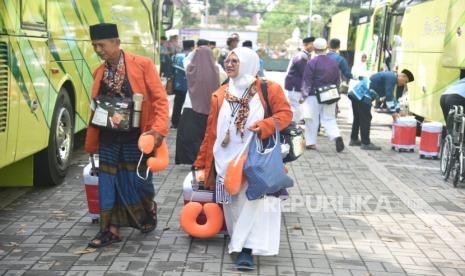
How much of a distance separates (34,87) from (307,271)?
3.20 meters

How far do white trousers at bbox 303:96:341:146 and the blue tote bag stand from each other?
242 inches

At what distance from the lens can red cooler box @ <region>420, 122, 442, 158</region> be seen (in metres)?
10.7

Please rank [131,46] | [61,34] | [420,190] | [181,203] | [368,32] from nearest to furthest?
[181,203] < [61,34] < [420,190] < [131,46] < [368,32]

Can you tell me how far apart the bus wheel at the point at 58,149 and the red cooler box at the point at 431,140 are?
17.9 feet

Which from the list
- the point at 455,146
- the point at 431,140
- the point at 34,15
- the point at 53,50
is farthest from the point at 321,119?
the point at 34,15

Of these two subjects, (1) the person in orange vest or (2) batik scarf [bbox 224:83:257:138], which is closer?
(2) batik scarf [bbox 224:83:257:138]

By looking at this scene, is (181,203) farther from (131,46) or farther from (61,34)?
(131,46)

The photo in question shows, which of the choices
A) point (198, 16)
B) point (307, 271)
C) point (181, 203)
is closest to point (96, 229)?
point (181, 203)

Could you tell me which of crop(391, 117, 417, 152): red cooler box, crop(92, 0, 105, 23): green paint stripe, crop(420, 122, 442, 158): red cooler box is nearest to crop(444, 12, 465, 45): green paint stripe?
crop(391, 117, 417, 152): red cooler box

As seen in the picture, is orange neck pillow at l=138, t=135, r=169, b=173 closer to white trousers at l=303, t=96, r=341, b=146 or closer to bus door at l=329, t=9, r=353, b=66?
white trousers at l=303, t=96, r=341, b=146

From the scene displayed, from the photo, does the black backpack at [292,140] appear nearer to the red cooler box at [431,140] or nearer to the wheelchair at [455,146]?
the wheelchair at [455,146]

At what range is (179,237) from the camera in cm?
581

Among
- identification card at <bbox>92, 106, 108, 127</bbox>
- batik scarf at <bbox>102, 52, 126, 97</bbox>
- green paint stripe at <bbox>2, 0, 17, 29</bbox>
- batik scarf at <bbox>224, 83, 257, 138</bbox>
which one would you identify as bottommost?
identification card at <bbox>92, 106, 108, 127</bbox>

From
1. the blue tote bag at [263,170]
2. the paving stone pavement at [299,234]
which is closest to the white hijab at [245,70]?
the blue tote bag at [263,170]
